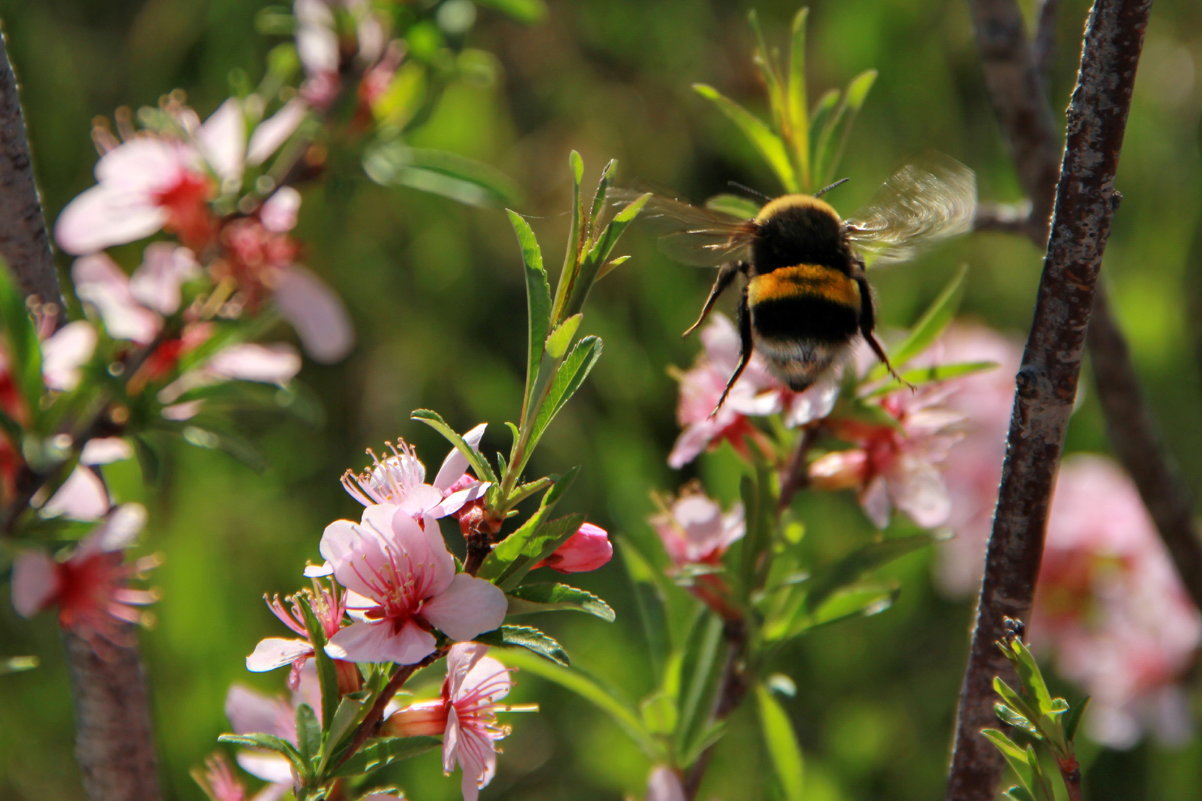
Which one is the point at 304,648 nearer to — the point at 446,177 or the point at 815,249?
the point at 815,249

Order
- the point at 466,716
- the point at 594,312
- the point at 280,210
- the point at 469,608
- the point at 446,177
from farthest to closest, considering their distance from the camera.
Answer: the point at 594,312
the point at 446,177
the point at 280,210
the point at 466,716
the point at 469,608

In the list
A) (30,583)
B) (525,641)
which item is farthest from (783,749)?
(30,583)

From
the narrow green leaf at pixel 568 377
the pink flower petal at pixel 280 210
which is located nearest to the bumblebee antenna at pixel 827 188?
the narrow green leaf at pixel 568 377

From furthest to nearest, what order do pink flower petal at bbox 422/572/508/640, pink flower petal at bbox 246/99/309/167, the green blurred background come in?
the green blurred background
pink flower petal at bbox 246/99/309/167
pink flower petal at bbox 422/572/508/640

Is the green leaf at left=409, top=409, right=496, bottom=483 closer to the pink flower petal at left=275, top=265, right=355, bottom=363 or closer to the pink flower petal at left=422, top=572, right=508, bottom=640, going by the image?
the pink flower petal at left=422, top=572, right=508, bottom=640

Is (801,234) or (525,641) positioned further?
(801,234)

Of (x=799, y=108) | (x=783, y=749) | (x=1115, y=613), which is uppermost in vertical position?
(x=799, y=108)

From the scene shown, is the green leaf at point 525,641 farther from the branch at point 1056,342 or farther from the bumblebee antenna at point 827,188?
the bumblebee antenna at point 827,188

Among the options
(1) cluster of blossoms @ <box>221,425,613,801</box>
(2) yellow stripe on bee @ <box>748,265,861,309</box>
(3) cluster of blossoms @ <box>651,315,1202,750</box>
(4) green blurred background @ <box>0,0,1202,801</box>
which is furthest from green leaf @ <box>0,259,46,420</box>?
(4) green blurred background @ <box>0,0,1202,801</box>
